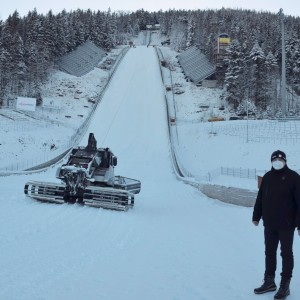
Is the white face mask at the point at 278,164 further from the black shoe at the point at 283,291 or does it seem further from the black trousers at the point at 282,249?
the black shoe at the point at 283,291

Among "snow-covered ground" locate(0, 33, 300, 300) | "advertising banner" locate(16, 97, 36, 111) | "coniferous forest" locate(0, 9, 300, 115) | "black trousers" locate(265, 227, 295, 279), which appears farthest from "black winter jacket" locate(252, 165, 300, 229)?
"coniferous forest" locate(0, 9, 300, 115)

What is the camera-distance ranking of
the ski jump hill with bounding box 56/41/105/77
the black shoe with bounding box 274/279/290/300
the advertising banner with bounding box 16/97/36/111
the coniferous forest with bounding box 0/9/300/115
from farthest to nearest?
the ski jump hill with bounding box 56/41/105/77 → the coniferous forest with bounding box 0/9/300/115 → the advertising banner with bounding box 16/97/36/111 → the black shoe with bounding box 274/279/290/300

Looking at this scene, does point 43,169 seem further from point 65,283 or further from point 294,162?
point 65,283

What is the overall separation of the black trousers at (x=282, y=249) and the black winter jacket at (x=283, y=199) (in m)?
0.11

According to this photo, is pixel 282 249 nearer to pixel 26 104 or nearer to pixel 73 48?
pixel 26 104

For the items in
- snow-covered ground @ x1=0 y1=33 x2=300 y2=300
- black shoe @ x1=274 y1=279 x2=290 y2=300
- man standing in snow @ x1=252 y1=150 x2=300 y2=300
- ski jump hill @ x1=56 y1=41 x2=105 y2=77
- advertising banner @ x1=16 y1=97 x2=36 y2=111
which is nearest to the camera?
black shoe @ x1=274 y1=279 x2=290 y2=300

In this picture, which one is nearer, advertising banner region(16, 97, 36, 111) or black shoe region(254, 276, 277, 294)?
black shoe region(254, 276, 277, 294)

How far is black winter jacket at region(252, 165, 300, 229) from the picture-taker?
582 cm

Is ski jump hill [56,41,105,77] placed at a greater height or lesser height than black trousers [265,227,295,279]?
greater

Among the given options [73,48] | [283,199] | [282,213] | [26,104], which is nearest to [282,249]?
[282,213]

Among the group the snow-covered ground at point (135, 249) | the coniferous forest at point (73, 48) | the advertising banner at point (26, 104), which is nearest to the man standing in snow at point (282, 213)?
the snow-covered ground at point (135, 249)

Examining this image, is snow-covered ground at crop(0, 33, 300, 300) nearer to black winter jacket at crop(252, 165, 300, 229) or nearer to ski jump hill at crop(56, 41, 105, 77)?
black winter jacket at crop(252, 165, 300, 229)

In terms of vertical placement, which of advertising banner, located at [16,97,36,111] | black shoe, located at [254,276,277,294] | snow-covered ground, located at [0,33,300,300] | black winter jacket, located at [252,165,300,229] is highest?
advertising banner, located at [16,97,36,111]

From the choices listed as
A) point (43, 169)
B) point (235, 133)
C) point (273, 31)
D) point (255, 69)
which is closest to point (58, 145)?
point (43, 169)
